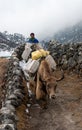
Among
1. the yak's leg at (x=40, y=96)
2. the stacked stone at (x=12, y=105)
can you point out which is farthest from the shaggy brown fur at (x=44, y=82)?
the stacked stone at (x=12, y=105)

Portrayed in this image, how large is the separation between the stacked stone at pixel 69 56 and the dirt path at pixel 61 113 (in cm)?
307

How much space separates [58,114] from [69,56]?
27.1 feet

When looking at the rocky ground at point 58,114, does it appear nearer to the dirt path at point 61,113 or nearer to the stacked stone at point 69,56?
the dirt path at point 61,113

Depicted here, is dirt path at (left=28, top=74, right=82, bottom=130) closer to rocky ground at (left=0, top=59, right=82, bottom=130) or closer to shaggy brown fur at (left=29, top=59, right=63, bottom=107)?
rocky ground at (left=0, top=59, right=82, bottom=130)

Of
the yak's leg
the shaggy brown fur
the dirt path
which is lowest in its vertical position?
the dirt path

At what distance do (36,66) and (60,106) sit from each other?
186cm

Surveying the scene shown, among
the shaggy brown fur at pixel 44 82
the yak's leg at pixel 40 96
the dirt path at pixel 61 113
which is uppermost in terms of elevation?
the shaggy brown fur at pixel 44 82

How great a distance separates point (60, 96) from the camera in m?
15.2

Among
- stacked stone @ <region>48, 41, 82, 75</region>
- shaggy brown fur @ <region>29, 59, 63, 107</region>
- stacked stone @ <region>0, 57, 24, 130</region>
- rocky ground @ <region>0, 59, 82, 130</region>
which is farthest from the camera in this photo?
stacked stone @ <region>48, 41, 82, 75</region>

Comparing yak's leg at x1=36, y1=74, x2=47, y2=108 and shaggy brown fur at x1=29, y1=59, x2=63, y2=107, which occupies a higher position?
shaggy brown fur at x1=29, y1=59, x2=63, y2=107

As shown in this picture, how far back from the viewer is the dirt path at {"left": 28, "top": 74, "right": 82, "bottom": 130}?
37.4 feet

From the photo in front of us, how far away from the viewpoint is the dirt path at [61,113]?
448 inches

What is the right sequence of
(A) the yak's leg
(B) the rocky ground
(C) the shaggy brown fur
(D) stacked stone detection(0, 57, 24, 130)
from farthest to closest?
(A) the yak's leg, (C) the shaggy brown fur, (B) the rocky ground, (D) stacked stone detection(0, 57, 24, 130)

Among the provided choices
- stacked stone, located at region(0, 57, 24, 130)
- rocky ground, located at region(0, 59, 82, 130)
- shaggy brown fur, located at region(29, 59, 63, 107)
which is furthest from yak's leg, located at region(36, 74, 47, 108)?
stacked stone, located at region(0, 57, 24, 130)
